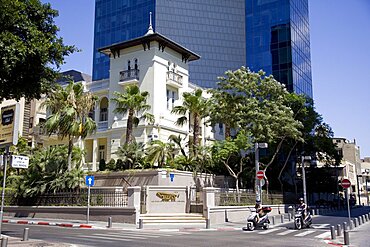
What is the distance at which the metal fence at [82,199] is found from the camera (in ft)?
81.8

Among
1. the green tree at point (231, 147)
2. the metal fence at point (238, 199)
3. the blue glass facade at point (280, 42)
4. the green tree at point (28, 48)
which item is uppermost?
the blue glass facade at point (280, 42)

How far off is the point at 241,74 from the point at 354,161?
67170 millimetres

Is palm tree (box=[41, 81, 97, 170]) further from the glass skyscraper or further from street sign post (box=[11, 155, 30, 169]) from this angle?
the glass skyscraper

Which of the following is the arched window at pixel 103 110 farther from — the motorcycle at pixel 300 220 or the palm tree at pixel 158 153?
the motorcycle at pixel 300 220

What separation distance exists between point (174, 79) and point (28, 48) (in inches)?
963

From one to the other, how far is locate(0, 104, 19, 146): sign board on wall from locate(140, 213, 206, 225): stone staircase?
39.2 feet

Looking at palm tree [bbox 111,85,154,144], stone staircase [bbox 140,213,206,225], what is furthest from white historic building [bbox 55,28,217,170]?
stone staircase [bbox 140,213,206,225]

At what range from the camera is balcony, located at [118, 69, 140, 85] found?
36.4 meters

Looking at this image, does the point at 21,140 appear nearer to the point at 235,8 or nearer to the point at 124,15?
the point at 124,15

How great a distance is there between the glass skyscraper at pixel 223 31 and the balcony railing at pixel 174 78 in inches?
797

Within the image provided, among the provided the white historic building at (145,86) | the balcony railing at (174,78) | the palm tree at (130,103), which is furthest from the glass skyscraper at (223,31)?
the palm tree at (130,103)

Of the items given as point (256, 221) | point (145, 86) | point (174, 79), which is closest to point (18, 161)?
point (256, 221)

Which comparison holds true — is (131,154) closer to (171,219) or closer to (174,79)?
(171,219)

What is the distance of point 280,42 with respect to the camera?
55094 mm
